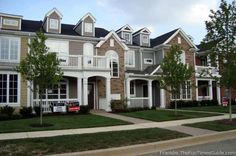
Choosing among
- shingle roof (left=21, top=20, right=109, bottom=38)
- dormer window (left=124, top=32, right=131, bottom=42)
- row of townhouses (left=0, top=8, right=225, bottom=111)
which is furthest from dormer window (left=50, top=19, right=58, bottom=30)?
dormer window (left=124, top=32, right=131, bottom=42)

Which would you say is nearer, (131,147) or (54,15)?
(131,147)

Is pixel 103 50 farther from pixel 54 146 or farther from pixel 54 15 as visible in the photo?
pixel 54 146

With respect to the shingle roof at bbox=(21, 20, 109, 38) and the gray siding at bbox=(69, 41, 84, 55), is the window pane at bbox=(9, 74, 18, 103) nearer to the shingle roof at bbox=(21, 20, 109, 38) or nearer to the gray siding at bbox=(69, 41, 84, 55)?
the shingle roof at bbox=(21, 20, 109, 38)

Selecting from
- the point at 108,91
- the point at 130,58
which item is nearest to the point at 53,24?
the point at 108,91

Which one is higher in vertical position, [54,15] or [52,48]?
[54,15]

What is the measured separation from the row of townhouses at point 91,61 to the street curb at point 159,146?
26.1ft

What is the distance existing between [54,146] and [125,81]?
1819 centimetres

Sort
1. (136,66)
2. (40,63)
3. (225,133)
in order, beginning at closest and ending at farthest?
(225,133) < (40,63) < (136,66)

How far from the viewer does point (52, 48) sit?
24734 mm

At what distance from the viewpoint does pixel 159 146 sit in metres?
9.73

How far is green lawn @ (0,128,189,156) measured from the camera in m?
Result: 8.59

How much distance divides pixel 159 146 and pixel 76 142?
9.22 ft

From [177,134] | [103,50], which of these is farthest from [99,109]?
[177,134]

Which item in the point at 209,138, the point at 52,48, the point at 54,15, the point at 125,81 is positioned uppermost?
the point at 54,15
